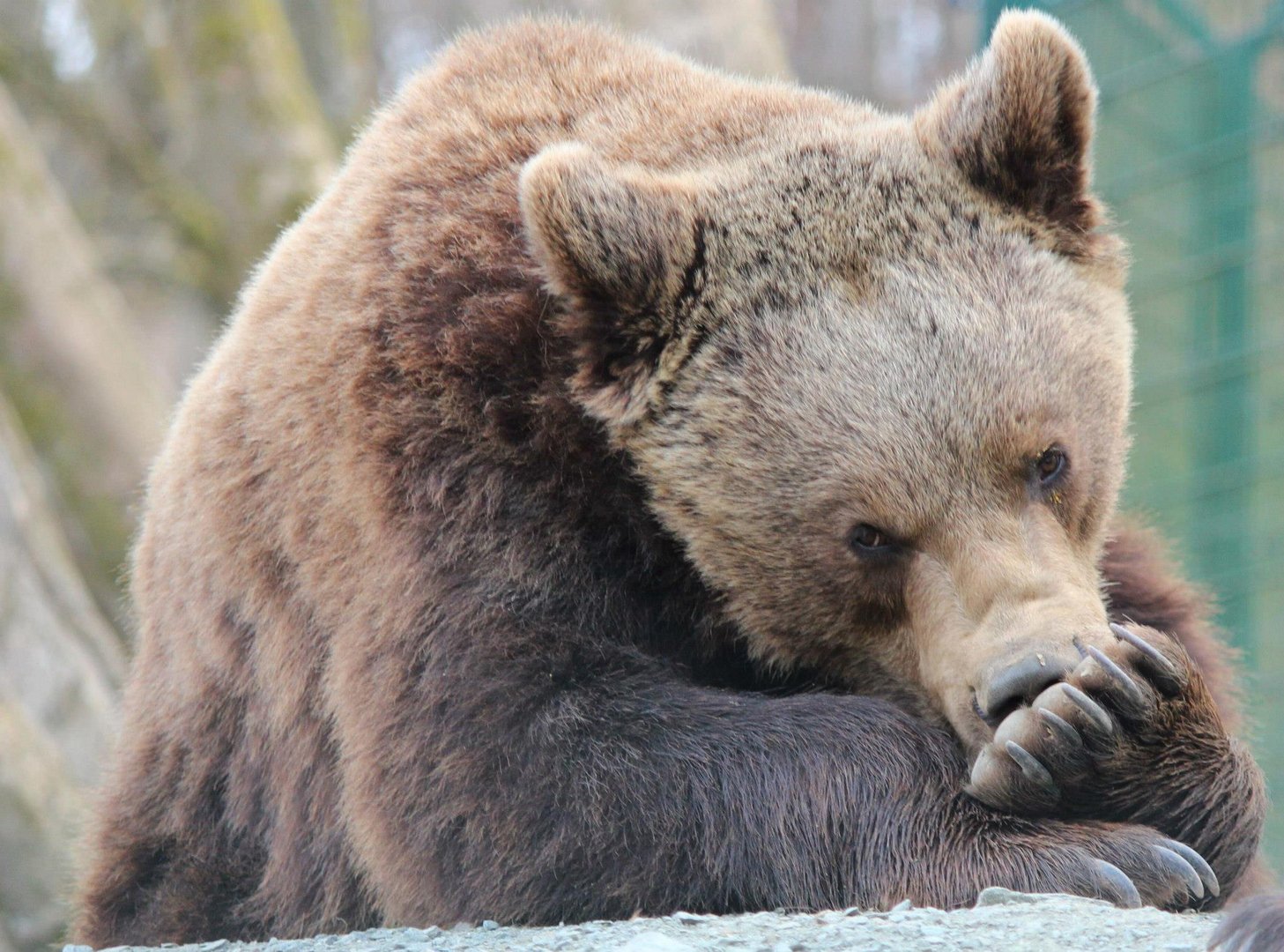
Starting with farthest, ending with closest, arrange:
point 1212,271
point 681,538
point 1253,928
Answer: point 1212,271 → point 681,538 → point 1253,928

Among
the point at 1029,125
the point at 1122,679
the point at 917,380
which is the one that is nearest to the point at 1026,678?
the point at 1122,679

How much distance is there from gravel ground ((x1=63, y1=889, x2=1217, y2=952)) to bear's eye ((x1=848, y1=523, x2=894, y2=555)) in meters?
0.97

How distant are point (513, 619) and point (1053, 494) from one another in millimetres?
1501

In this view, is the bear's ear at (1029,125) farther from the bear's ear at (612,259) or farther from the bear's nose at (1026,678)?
the bear's nose at (1026,678)

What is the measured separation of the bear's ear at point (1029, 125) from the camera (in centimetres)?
489

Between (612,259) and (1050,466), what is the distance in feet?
4.34

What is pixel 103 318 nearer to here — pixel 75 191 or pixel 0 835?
pixel 75 191

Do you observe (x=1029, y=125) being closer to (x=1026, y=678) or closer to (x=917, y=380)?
(x=917, y=380)

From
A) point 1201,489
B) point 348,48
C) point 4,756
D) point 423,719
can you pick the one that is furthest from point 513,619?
point 348,48

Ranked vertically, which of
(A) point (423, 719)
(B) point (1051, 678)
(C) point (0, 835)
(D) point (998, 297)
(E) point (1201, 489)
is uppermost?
(D) point (998, 297)

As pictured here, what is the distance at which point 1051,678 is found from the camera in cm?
412

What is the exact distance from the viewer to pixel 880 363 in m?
4.57

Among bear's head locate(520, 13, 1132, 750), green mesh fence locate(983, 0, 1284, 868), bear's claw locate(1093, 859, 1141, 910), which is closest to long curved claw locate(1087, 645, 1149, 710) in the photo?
bear's head locate(520, 13, 1132, 750)

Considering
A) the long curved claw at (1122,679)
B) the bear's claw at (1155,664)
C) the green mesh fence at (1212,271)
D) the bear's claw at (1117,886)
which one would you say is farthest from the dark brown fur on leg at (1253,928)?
the green mesh fence at (1212,271)
